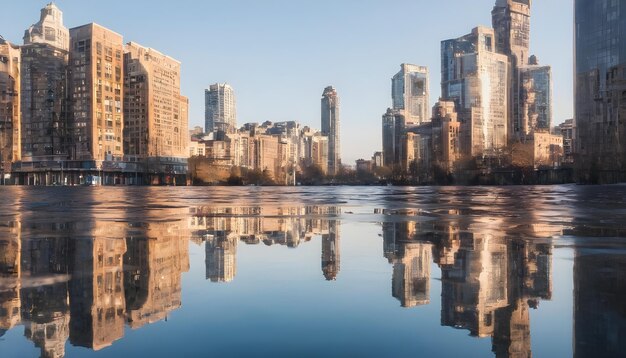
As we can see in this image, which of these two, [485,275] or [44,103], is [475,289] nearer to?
[485,275]

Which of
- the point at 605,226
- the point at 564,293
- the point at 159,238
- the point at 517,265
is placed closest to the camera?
the point at 564,293

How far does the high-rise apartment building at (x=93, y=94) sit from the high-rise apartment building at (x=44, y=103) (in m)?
3.71

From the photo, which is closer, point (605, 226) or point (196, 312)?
point (196, 312)

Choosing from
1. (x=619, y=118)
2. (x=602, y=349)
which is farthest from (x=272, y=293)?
(x=619, y=118)

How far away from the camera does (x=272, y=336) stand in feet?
13.9

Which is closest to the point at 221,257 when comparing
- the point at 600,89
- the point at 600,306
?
the point at 600,306

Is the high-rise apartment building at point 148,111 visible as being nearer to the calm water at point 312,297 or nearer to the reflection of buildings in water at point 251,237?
the reflection of buildings in water at point 251,237

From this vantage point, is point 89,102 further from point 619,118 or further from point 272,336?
Answer: point 272,336

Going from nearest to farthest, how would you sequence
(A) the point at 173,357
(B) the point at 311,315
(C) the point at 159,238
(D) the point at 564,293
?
1. (A) the point at 173,357
2. (B) the point at 311,315
3. (D) the point at 564,293
4. (C) the point at 159,238

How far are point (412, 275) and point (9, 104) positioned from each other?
536ft

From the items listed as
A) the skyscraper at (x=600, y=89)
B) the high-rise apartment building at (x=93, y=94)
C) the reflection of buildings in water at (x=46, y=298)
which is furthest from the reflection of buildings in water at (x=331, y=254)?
the high-rise apartment building at (x=93, y=94)

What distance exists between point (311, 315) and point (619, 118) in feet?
355

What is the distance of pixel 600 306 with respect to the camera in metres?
5.00

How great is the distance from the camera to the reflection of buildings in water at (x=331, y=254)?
23.4 feet
